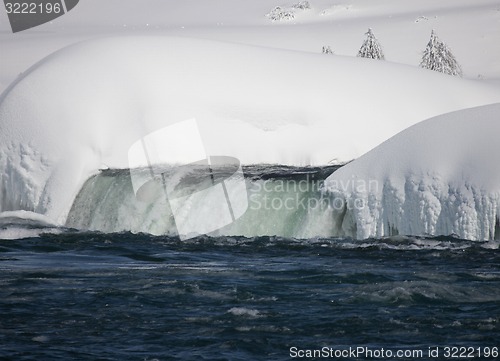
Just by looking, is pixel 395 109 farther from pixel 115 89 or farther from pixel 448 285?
pixel 448 285

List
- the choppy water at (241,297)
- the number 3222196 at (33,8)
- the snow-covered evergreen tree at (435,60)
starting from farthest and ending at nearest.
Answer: the number 3222196 at (33,8)
the snow-covered evergreen tree at (435,60)
the choppy water at (241,297)

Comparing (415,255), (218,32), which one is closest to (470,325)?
(415,255)

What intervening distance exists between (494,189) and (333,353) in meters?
6.83

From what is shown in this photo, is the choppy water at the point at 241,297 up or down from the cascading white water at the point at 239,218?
down

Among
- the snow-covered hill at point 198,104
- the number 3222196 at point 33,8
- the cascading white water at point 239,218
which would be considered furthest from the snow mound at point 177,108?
the number 3222196 at point 33,8

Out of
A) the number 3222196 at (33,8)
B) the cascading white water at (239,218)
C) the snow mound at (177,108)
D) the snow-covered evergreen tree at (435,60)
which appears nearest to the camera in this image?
the cascading white water at (239,218)

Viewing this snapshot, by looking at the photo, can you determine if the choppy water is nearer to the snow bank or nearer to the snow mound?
the snow bank

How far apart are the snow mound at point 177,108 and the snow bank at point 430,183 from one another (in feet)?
15.3

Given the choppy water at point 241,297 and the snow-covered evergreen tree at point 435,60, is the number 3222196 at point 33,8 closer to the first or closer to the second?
the snow-covered evergreen tree at point 435,60

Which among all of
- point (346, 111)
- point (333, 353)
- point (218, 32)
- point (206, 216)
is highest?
point (218, 32)

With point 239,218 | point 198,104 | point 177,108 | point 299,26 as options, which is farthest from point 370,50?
point 239,218

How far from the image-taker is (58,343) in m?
12.7

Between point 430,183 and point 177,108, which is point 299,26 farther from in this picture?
point 430,183

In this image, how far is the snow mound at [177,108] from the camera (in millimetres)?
23406
